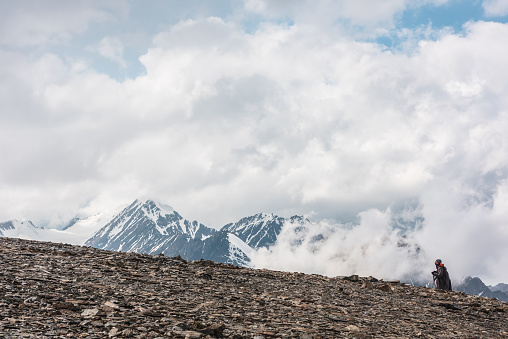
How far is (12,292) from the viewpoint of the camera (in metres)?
16.3

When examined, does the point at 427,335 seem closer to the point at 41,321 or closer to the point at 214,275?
the point at 214,275

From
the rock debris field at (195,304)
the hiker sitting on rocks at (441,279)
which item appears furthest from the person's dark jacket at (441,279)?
the rock debris field at (195,304)

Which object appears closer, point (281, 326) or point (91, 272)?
point (281, 326)

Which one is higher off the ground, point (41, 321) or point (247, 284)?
point (247, 284)

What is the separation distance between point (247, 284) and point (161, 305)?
8252mm

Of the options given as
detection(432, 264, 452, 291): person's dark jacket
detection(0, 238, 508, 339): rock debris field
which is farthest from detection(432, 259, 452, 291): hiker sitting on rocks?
detection(0, 238, 508, 339): rock debris field

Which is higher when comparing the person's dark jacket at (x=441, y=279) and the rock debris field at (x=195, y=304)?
the person's dark jacket at (x=441, y=279)

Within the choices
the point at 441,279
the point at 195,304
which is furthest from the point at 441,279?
the point at 195,304

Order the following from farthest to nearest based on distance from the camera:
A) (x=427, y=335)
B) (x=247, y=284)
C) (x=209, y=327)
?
(x=247, y=284)
(x=427, y=335)
(x=209, y=327)

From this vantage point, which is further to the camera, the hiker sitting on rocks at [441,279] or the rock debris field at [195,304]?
the hiker sitting on rocks at [441,279]

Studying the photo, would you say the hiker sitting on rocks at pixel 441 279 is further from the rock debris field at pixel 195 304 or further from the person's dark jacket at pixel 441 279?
the rock debris field at pixel 195 304

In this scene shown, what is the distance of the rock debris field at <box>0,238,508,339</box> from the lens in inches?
565

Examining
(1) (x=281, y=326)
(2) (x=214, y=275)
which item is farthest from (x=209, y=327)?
(2) (x=214, y=275)

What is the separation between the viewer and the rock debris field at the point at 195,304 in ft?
47.1
